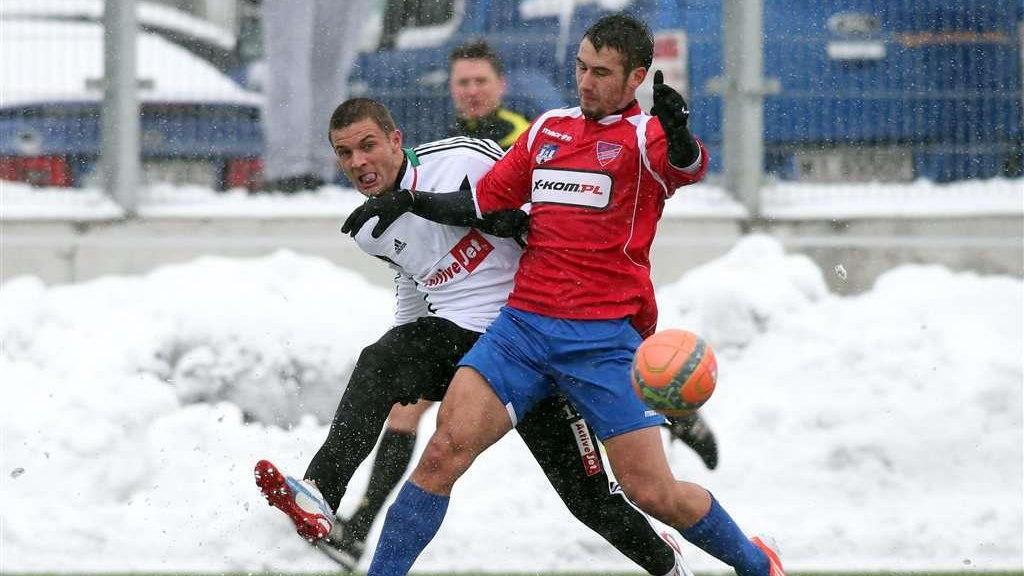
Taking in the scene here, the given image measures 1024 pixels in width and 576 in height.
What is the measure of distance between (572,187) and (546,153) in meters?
0.15

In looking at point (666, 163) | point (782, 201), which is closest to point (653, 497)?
point (666, 163)

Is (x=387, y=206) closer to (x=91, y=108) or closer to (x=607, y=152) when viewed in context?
(x=607, y=152)

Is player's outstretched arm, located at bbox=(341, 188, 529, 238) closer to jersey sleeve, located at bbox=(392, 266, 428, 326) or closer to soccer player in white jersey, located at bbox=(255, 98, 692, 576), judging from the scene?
soccer player in white jersey, located at bbox=(255, 98, 692, 576)

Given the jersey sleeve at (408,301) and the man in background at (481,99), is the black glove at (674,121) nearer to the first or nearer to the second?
the jersey sleeve at (408,301)

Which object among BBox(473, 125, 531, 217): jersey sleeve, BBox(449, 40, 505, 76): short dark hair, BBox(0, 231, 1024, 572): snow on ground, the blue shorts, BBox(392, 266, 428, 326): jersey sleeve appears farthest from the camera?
BBox(449, 40, 505, 76): short dark hair

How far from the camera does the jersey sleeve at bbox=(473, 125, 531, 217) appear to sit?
17.5 feet

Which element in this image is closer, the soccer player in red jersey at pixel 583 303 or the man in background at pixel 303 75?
the soccer player in red jersey at pixel 583 303

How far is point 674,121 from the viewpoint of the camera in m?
4.82

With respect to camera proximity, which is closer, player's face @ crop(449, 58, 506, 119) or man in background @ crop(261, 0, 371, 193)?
player's face @ crop(449, 58, 506, 119)

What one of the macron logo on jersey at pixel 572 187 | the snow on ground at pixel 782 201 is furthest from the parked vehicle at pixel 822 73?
the macron logo on jersey at pixel 572 187

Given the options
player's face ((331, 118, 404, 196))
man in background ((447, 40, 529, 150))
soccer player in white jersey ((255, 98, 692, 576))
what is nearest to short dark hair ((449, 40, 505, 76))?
man in background ((447, 40, 529, 150))

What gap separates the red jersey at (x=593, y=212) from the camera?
5.13 meters

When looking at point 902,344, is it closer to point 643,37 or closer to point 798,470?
point 798,470

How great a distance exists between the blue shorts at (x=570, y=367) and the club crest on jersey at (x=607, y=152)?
1.67ft
